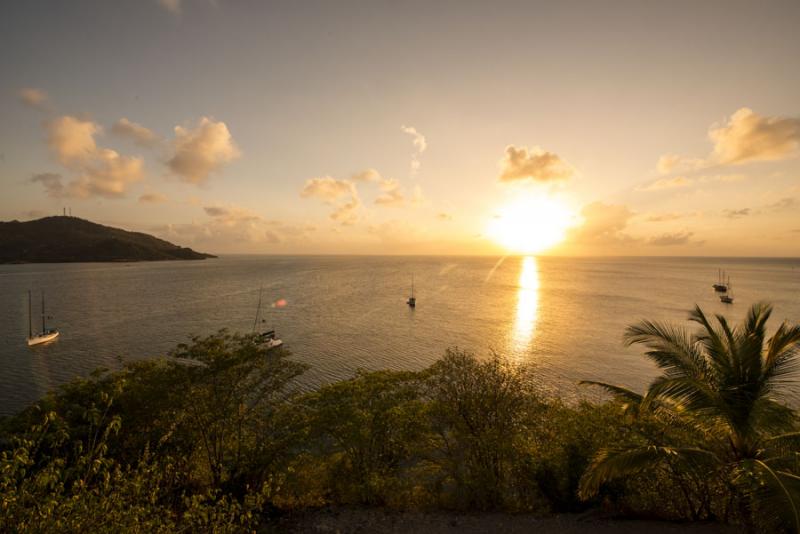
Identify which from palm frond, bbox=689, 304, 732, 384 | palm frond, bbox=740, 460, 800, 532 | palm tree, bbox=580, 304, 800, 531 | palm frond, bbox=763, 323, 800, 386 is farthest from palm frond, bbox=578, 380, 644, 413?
palm frond, bbox=763, 323, 800, 386

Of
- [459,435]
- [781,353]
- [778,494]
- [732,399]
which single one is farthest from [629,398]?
[459,435]

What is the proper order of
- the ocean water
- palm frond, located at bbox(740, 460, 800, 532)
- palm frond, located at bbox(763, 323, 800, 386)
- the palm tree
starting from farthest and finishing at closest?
the ocean water
the palm tree
palm frond, located at bbox(763, 323, 800, 386)
palm frond, located at bbox(740, 460, 800, 532)

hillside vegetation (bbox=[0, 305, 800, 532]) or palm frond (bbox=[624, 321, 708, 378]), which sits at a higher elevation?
palm frond (bbox=[624, 321, 708, 378])

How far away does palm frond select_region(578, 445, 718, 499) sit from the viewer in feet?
35.9

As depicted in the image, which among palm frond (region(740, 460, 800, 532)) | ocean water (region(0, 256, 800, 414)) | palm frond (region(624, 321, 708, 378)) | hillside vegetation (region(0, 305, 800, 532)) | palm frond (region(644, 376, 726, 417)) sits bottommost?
ocean water (region(0, 256, 800, 414))

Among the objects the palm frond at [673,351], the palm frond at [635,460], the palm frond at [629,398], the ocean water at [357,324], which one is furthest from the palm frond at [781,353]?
the ocean water at [357,324]

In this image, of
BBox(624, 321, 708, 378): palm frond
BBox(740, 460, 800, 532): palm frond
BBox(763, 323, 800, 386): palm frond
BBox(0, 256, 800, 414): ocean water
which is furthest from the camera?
BBox(0, 256, 800, 414): ocean water

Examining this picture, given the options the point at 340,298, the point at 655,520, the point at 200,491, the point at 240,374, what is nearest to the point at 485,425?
the point at 655,520

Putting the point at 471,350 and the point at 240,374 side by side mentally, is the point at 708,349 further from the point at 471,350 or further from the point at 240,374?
the point at 471,350

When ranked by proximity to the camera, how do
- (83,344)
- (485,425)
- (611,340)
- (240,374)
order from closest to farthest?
(485,425) < (240,374) < (83,344) < (611,340)

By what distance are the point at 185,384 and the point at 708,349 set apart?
2279 centimetres

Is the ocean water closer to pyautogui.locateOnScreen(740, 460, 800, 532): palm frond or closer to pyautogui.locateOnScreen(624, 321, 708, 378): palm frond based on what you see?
pyautogui.locateOnScreen(624, 321, 708, 378): palm frond

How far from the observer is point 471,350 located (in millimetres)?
53969

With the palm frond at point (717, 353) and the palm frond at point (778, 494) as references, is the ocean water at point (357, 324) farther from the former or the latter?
the palm frond at point (778, 494)
